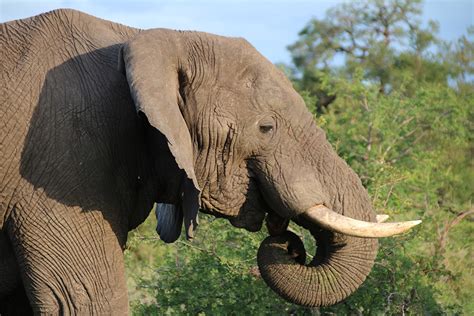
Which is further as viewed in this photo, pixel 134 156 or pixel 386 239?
pixel 386 239

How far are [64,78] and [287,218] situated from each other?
3.63 feet

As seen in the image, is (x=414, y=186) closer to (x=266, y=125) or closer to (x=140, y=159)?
(x=266, y=125)

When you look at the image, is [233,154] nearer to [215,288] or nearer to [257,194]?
[257,194]

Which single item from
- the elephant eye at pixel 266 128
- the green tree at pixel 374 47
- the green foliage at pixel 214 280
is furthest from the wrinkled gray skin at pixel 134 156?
the green tree at pixel 374 47

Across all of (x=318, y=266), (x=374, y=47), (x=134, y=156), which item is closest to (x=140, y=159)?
(x=134, y=156)

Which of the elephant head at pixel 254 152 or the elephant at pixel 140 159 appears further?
the elephant head at pixel 254 152

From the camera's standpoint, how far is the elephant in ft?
14.0

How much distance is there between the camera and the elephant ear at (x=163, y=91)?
165 inches

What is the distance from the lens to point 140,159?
451 cm

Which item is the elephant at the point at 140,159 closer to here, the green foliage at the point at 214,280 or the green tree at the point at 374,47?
the green foliage at the point at 214,280

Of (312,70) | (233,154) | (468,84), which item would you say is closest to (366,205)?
(233,154)

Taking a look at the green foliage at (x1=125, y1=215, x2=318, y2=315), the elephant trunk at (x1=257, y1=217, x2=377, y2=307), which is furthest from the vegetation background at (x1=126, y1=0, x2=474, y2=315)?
the elephant trunk at (x1=257, y1=217, x2=377, y2=307)

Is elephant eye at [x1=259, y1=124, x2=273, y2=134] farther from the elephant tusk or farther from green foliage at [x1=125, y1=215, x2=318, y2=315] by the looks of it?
green foliage at [x1=125, y1=215, x2=318, y2=315]

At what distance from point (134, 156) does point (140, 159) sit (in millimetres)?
43
